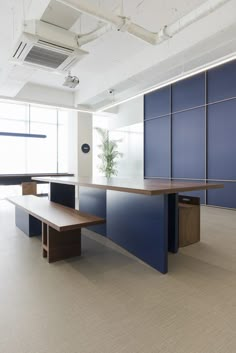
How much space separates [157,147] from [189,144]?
51.5 inches

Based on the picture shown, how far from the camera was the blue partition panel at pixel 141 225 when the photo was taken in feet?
7.73

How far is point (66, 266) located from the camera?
2.58 m

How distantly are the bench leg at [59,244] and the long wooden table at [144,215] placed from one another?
607 millimetres

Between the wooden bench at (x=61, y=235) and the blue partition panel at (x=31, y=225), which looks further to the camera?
the blue partition panel at (x=31, y=225)

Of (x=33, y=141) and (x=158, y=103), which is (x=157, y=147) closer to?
(x=158, y=103)

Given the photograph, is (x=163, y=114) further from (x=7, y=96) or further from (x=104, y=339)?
(x=104, y=339)

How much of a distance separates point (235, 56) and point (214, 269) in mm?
3560

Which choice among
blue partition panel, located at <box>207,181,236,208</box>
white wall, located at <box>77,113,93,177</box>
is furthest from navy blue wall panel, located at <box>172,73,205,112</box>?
white wall, located at <box>77,113,93,177</box>

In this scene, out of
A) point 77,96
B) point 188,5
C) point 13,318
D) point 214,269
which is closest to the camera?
point 13,318

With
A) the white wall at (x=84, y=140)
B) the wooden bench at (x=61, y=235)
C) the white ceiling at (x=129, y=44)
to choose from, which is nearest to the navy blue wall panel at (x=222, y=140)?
the white ceiling at (x=129, y=44)

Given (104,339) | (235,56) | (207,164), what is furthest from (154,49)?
(104,339)

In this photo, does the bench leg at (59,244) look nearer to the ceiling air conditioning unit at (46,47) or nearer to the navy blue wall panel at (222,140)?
the ceiling air conditioning unit at (46,47)

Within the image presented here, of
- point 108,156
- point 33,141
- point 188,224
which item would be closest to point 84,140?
point 108,156

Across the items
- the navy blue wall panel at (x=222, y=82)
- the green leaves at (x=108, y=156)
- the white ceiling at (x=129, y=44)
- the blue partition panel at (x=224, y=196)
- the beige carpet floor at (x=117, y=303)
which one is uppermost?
the white ceiling at (x=129, y=44)
